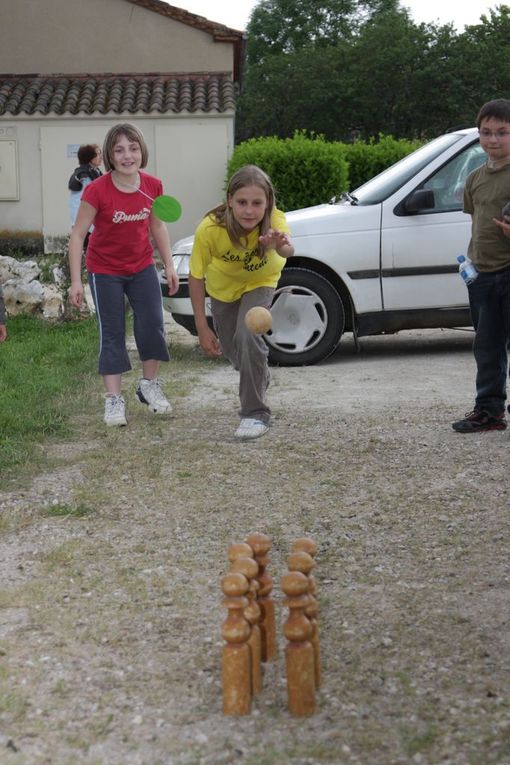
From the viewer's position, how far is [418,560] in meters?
4.38

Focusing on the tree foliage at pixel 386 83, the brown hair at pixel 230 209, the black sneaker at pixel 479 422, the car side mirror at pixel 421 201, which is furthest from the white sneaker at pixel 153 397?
the tree foliage at pixel 386 83

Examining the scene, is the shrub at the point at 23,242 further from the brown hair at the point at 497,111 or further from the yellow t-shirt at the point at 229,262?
the brown hair at the point at 497,111

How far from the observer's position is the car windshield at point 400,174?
9172mm

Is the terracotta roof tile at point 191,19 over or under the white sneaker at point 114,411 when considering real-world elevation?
over

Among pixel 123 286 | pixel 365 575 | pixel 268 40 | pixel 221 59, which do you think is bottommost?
pixel 365 575

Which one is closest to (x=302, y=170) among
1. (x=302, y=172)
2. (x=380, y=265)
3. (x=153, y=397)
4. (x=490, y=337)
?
(x=302, y=172)

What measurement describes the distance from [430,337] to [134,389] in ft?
12.6

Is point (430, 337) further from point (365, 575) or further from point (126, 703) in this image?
point (126, 703)

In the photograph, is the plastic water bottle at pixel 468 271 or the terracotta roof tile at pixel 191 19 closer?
the plastic water bottle at pixel 468 271

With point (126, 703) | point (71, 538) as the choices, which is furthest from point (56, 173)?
point (126, 703)

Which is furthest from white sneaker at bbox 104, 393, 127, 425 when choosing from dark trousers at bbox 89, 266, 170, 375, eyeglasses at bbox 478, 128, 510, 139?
eyeglasses at bbox 478, 128, 510, 139

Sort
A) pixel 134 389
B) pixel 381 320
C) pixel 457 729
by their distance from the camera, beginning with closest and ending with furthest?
pixel 457 729 < pixel 134 389 < pixel 381 320

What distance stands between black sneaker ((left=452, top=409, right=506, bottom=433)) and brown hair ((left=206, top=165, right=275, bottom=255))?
1517mm

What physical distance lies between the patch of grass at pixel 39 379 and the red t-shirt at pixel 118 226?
99 centimetres
